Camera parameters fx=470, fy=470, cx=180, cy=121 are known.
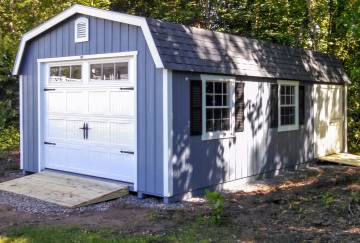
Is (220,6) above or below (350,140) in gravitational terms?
above

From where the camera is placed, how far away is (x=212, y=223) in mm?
6340

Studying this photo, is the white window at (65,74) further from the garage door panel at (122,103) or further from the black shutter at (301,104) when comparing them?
the black shutter at (301,104)

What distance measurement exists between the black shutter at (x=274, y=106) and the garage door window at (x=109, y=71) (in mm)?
3482

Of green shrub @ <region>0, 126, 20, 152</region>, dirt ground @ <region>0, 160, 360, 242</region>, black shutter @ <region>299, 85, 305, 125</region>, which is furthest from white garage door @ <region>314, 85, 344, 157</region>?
green shrub @ <region>0, 126, 20, 152</region>

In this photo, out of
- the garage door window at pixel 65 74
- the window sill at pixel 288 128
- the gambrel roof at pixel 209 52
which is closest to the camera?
the gambrel roof at pixel 209 52

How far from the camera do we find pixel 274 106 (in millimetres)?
10180

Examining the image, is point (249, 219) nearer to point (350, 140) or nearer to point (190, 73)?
point (190, 73)

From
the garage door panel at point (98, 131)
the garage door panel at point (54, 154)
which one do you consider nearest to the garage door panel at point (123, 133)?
the garage door panel at point (98, 131)

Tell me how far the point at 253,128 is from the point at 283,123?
1.35 metres

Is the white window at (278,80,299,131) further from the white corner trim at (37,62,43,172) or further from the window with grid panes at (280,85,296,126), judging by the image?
the white corner trim at (37,62,43,172)

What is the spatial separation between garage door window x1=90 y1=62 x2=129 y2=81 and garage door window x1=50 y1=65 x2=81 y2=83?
0.41 meters

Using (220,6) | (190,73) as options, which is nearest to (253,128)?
(190,73)

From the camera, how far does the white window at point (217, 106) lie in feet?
27.1

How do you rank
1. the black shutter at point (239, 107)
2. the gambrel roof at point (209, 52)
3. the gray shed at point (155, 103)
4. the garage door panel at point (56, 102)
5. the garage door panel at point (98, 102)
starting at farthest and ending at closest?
the garage door panel at point (56, 102) < the black shutter at point (239, 107) < the garage door panel at point (98, 102) < the gray shed at point (155, 103) < the gambrel roof at point (209, 52)
